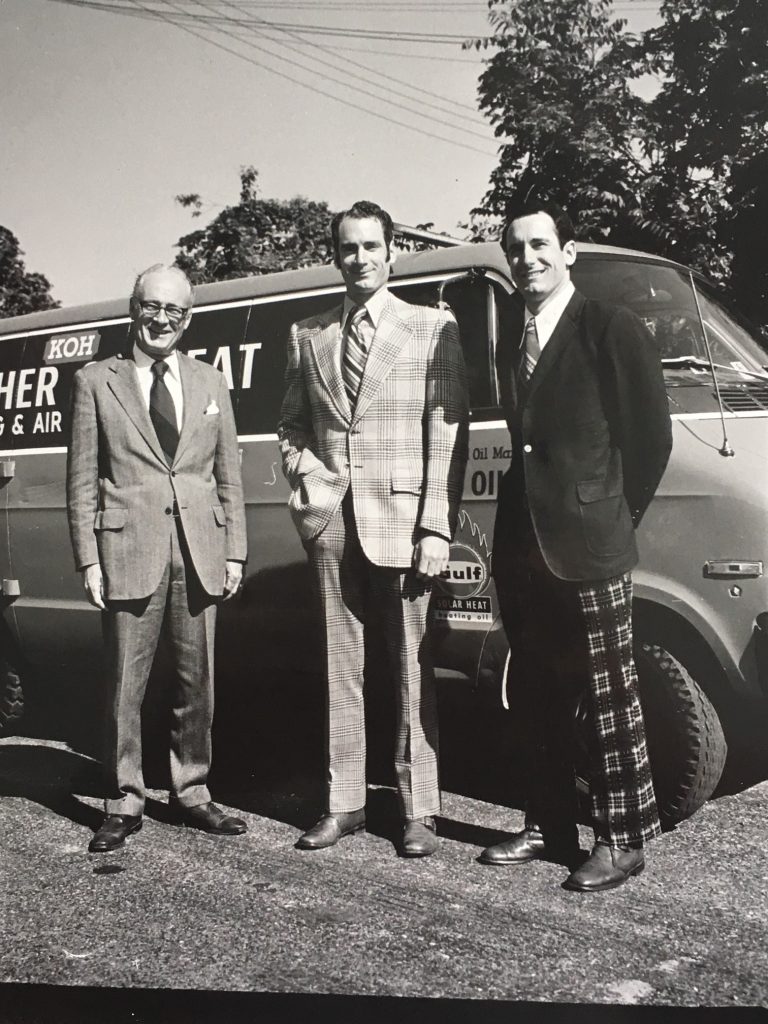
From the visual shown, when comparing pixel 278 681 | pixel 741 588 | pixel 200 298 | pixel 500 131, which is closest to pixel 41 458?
pixel 200 298

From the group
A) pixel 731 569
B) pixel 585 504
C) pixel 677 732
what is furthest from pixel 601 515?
pixel 677 732

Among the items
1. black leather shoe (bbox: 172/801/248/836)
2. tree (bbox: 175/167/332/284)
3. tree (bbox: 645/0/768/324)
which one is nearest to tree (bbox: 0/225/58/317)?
tree (bbox: 175/167/332/284)

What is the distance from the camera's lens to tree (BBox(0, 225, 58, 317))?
4.04m

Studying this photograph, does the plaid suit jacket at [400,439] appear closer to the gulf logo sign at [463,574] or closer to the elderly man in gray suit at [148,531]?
the gulf logo sign at [463,574]

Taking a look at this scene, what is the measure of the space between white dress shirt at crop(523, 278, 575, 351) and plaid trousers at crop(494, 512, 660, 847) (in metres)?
0.61

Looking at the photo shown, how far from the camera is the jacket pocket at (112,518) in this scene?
361 cm

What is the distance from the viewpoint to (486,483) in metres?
3.68

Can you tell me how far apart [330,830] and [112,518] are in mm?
1295

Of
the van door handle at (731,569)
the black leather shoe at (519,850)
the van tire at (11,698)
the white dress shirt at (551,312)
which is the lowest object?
the black leather shoe at (519,850)

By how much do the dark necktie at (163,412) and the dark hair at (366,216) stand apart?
0.79 meters

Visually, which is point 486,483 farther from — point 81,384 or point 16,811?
point 16,811

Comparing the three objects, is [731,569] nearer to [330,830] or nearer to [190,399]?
[330,830]

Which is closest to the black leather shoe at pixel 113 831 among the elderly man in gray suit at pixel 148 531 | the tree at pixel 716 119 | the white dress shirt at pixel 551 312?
the elderly man in gray suit at pixel 148 531

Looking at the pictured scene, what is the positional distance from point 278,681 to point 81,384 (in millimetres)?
1431
